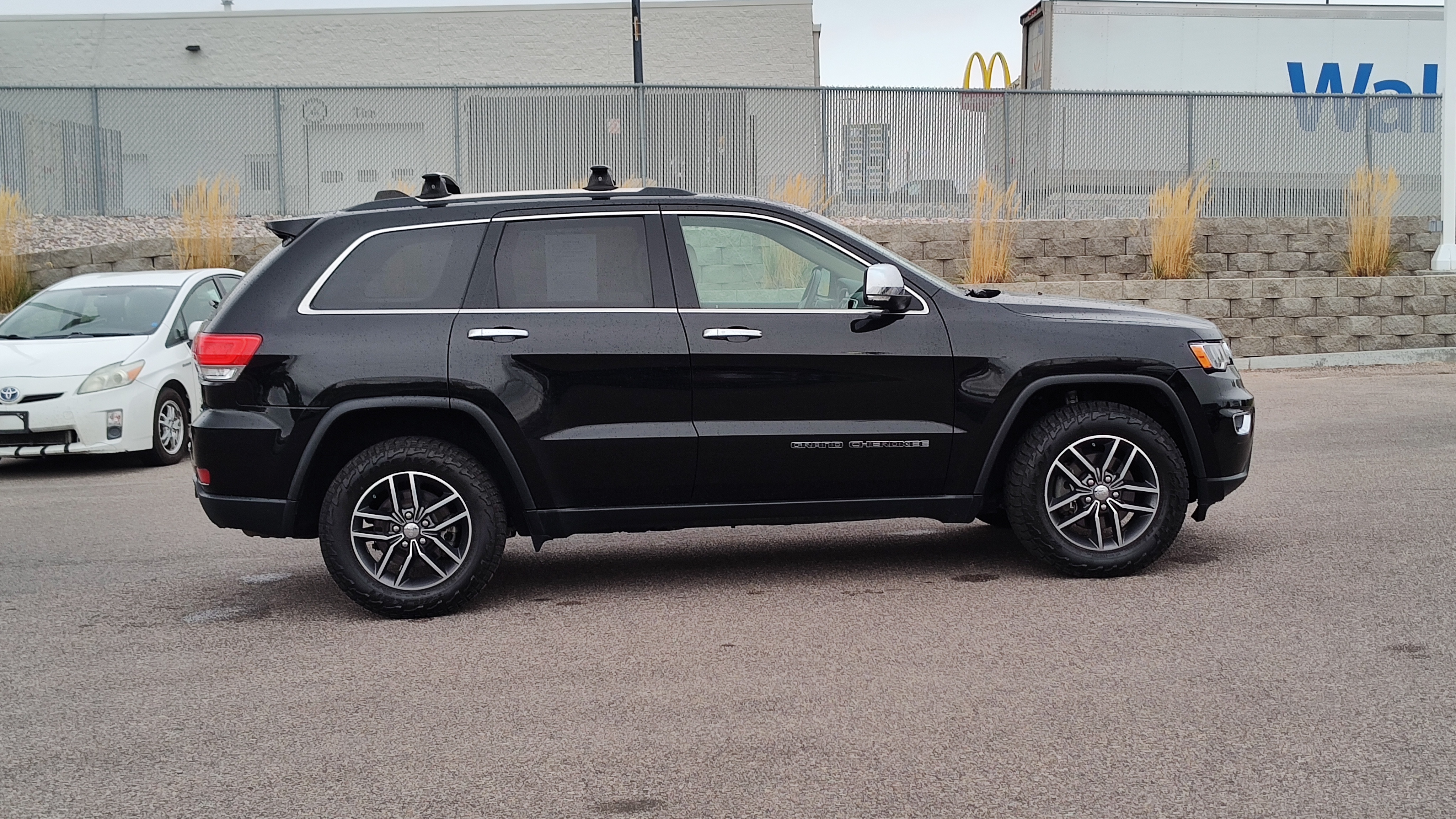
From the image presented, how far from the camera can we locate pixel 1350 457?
31.9 ft

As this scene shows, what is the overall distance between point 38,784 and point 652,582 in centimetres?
305

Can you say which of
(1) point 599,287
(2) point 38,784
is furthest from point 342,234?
(2) point 38,784

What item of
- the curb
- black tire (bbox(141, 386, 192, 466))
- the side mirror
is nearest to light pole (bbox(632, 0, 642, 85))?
the curb

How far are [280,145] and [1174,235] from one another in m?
12.2

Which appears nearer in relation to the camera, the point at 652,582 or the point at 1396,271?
the point at 652,582

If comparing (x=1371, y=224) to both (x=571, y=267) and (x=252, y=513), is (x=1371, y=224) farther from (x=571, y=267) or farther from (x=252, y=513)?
(x=252, y=513)

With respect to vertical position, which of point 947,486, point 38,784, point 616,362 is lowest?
point 38,784

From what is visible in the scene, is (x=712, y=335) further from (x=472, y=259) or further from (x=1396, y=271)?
(x=1396, y=271)

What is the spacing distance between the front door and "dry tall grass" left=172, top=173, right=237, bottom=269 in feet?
42.5

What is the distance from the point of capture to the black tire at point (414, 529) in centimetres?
582

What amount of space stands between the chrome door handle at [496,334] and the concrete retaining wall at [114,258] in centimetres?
1206

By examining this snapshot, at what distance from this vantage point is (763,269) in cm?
635

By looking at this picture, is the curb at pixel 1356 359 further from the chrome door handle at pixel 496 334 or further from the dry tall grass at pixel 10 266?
the dry tall grass at pixel 10 266

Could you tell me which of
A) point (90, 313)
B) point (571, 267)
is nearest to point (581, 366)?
point (571, 267)
